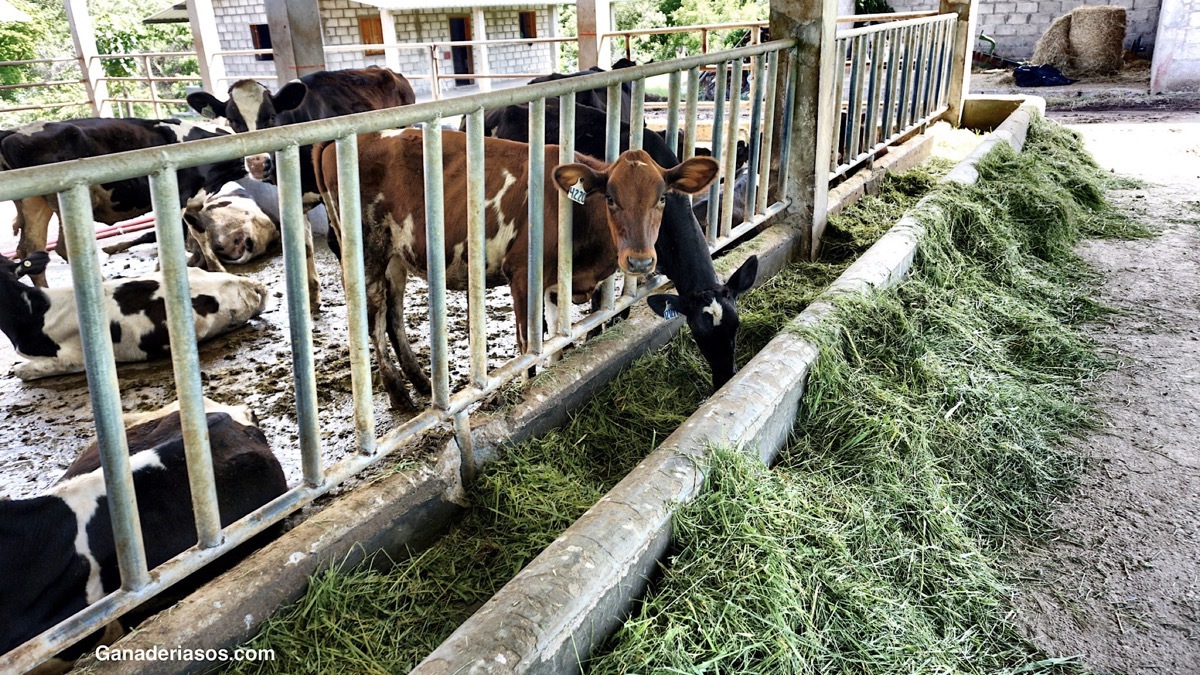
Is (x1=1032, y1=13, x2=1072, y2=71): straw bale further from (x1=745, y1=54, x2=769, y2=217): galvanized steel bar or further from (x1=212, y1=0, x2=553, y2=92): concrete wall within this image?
(x1=745, y1=54, x2=769, y2=217): galvanized steel bar

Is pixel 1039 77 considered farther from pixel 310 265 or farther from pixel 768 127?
pixel 310 265

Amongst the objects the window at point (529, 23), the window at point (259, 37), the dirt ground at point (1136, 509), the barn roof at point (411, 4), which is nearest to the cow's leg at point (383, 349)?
the dirt ground at point (1136, 509)

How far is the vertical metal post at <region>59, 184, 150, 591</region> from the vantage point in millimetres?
1913

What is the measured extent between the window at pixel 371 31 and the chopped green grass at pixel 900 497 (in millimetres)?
29463

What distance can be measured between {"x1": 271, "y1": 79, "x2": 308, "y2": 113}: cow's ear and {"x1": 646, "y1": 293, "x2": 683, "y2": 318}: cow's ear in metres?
3.45

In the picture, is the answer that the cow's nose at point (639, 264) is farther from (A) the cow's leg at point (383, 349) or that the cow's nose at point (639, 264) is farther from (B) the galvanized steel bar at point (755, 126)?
(B) the galvanized steel bar at point (755, 126)

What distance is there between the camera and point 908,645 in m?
2.58

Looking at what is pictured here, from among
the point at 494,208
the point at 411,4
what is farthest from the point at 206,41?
the point at 411,4

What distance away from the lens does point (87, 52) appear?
41.5 feet

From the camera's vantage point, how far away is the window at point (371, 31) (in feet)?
103

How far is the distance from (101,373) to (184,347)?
231mm

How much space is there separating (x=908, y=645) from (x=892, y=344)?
219 centimetres

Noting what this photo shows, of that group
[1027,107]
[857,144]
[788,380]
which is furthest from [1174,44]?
[788,380]

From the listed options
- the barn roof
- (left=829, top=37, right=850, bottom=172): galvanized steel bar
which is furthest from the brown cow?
the barn roof
